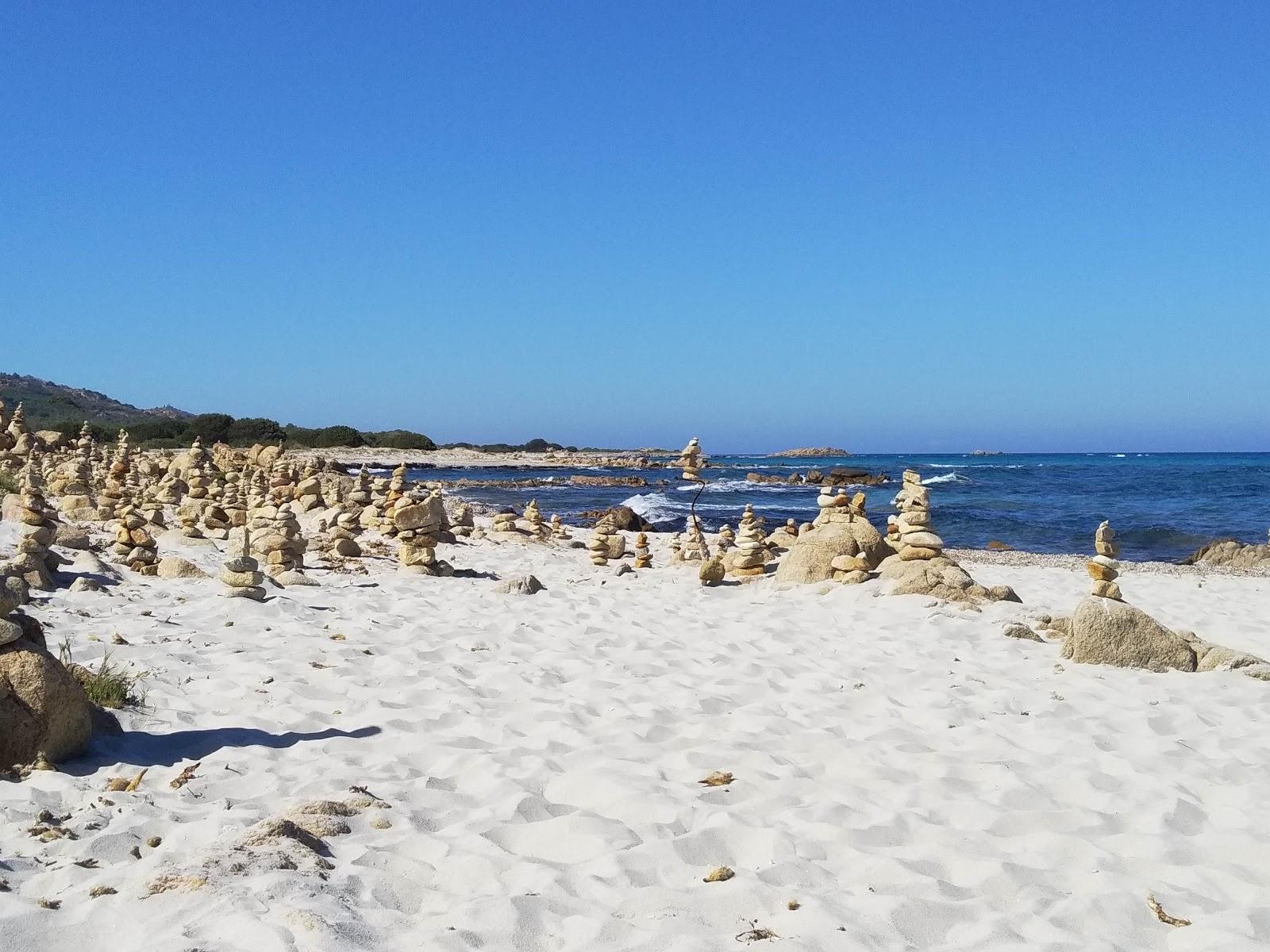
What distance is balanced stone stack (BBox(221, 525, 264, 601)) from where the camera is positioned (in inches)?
335

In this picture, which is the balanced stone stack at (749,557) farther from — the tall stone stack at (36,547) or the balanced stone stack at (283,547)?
the tall stone stack at (36,547)

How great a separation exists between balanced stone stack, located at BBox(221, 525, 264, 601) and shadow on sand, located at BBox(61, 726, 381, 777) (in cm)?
381

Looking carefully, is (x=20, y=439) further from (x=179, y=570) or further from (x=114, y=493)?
(x=179, y=570)

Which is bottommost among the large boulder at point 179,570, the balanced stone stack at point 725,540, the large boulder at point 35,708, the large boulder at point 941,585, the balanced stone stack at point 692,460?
the balanced stone stack at point 725,540

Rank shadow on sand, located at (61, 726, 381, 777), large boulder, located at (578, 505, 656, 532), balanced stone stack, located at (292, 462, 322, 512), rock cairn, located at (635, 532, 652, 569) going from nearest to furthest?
shadow on sand, located at (61, 726, 381, 777), rock cairn, located at (635, 532, 652, 569), balanced stone stack, located at (292, 462, 322, 512), large boulder, located at (578, 505, 656, 532)

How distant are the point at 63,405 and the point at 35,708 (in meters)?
81.3

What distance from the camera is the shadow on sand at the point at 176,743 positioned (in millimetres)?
4320

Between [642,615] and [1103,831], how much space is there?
5836 mm

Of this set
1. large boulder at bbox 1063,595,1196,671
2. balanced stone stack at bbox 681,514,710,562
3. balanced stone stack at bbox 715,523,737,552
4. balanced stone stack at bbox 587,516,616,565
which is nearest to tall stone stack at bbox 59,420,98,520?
balanced stone stack at bbox 587,516,616,565

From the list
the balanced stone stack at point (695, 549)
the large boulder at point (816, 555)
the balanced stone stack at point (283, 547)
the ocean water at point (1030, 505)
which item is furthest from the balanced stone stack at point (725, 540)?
the balanced stone stack at point (283, 547)

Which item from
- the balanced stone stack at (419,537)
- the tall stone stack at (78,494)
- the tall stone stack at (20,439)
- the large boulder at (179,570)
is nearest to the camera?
the large boulder at (179,570)

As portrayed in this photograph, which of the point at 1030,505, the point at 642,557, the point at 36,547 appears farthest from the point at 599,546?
the point at 1030,505

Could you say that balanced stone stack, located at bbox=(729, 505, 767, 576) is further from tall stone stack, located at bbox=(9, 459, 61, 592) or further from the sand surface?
tall stone stack, located at bbox=(9, 459, 61, 592)

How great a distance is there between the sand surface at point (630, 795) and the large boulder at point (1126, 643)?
26 centimetres
